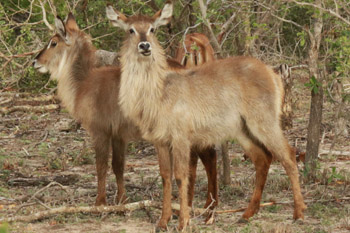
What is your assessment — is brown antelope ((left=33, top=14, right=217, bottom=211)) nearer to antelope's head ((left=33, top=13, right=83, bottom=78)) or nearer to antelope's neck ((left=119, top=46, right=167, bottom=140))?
antelope's head ((left=33, top=13, right=83, bottom=78))

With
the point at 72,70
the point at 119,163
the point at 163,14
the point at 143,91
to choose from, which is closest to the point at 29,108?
the point at 72,70

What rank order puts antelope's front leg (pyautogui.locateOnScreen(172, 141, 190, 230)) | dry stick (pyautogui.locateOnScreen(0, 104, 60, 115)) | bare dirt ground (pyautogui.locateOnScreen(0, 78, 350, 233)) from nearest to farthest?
antelope's front leg (pyautogui.locateOnScreen(172, 141, 190, 230)), bare dirt ground (pyautogui.locateOnScreen(0, 78, 350, 233)), dry stick (pyautogui.locateOnScreen(0, 104, 60, 115))

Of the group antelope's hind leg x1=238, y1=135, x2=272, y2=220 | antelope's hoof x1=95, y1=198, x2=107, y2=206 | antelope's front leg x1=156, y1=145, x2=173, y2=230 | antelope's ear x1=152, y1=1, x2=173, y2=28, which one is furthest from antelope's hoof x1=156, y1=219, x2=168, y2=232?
antelope's ear x1=152, y1=1, x2=173, y2=28

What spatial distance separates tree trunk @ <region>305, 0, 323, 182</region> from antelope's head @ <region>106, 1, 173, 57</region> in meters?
2.02

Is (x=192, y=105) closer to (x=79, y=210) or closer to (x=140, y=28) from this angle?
(x=140, y=28)

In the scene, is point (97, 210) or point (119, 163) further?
point (119, 163)

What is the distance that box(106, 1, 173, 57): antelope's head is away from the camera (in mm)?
5732

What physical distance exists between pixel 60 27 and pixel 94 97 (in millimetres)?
1028

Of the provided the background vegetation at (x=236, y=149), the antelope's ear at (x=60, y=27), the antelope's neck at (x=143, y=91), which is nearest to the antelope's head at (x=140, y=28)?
the antelope's neck at (x=143, y=91)

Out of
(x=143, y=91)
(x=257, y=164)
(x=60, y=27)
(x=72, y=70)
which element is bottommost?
(x=257, y=164)

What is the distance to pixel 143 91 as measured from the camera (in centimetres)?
584

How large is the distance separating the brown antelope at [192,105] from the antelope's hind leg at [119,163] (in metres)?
1.06

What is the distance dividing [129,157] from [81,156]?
78 centimetres

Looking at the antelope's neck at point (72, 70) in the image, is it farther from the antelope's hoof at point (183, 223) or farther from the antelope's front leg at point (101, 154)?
the antelope's hoof at point (183, 223)
